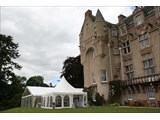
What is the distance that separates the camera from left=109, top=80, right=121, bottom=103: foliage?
2328 cm

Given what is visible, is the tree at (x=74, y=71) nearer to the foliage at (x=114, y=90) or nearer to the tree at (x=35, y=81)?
the foliage at (x=114, y=90)

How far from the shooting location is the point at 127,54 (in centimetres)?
2406

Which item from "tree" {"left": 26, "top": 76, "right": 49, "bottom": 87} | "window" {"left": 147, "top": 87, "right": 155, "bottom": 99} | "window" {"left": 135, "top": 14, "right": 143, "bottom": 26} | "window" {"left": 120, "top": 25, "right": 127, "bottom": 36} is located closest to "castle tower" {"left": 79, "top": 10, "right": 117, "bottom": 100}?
"window" {"left": 120, "top": 25, "right": 127, "bottom": 36}

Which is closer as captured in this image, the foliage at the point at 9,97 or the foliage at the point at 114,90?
the foliage at the point at 114,90

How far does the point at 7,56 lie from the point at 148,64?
2815 cm

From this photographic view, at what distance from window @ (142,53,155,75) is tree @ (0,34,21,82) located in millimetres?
27031

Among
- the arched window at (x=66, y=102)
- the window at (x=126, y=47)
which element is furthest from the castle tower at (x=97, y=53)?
the arched window at (x=66, y=102)

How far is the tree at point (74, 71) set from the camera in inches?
1426

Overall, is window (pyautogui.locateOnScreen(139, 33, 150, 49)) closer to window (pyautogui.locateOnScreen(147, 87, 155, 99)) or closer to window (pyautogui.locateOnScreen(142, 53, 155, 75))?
window (pyautogui.locateOnScreen(142, 53, 155, 75))

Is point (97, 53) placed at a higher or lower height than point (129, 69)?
higher

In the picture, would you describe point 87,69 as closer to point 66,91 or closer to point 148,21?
point 66,91

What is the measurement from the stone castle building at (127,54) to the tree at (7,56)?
644 inches

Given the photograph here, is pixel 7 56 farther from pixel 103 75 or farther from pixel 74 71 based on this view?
pixel 103 75

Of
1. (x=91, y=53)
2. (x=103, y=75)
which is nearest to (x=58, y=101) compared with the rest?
(x=103, y=75)
